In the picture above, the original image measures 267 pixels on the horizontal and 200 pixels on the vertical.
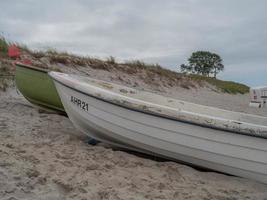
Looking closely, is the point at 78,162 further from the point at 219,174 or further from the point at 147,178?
the point at 219,174

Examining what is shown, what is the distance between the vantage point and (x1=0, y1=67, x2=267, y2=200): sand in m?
3.83

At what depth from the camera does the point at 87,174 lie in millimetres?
4242

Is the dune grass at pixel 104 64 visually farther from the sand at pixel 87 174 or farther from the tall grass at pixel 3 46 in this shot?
the sand at pixel 87 174

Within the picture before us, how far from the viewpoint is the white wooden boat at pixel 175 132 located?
4.81 metres

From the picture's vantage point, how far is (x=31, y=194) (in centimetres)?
364

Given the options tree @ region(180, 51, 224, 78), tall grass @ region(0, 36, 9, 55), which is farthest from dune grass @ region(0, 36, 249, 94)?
tree @ region(180, 51, 224, 78)

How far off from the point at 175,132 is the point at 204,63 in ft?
178

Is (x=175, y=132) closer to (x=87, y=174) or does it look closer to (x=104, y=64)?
(x=87, y=174)

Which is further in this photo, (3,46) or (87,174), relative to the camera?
(3,46)

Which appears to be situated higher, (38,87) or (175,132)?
(38,87)

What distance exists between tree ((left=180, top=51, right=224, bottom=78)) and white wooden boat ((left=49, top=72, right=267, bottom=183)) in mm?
52091

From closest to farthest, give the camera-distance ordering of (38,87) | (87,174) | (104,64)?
(87,174)
(38,87)
(104,64)

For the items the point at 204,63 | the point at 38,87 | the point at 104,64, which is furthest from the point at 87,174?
the point at 204,63

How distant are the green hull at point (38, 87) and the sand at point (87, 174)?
4.13ft
